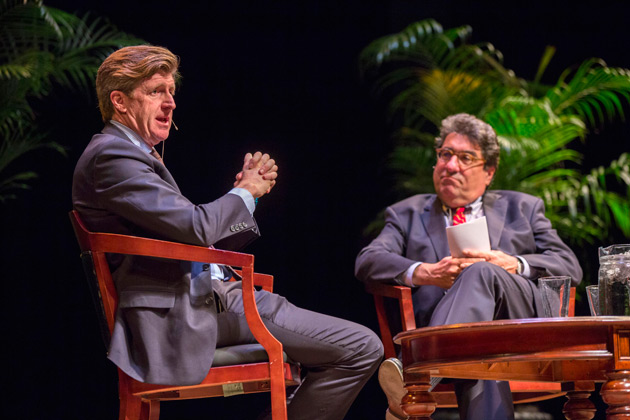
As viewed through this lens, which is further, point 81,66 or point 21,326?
point 21,326

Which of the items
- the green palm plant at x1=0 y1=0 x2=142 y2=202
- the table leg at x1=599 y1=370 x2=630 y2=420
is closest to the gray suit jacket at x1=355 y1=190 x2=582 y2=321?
the table leg at x1=599 y1=370 x2=630 y2=420

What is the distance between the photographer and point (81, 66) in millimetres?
3680

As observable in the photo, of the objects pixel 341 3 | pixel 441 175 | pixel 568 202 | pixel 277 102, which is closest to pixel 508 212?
pixel 441 175

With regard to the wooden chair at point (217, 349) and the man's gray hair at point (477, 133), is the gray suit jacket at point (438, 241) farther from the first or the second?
the wooden chair at point (217, 349)

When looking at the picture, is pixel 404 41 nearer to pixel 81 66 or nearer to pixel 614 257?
pixel 81 66

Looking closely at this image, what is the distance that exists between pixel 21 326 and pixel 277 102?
186 cm

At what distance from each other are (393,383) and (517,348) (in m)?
0.57

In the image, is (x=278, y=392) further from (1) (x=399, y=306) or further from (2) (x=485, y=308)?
(1) (x=399, y=306)

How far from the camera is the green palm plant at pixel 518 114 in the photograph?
13.2ft

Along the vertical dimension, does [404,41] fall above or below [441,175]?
above

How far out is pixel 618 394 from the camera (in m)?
1.80

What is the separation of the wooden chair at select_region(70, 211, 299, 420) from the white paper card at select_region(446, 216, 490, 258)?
90 centimetres

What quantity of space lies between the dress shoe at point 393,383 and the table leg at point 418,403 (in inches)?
6.9

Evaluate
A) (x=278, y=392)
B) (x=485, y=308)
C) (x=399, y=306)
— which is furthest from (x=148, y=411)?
(x=485, y=308)
